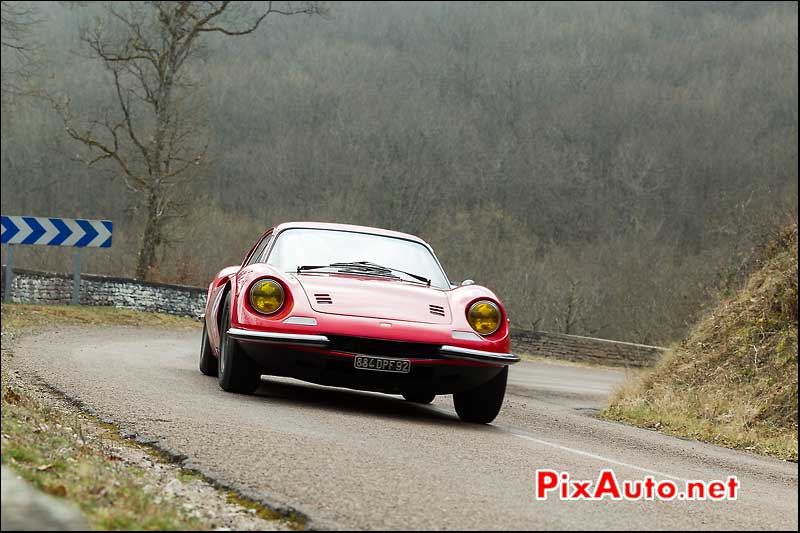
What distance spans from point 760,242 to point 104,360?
10.1 m

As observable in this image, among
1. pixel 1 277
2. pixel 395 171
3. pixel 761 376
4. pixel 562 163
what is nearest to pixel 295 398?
pixel 761 376

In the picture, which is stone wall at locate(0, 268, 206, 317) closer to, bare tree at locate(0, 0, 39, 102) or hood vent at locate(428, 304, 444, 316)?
bare tree at locate(0, 0, 39, 102)

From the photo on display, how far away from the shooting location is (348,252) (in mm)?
9898

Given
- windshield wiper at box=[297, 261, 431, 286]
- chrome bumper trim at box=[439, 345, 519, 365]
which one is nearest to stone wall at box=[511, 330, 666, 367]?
windshield wiper at box=[297, 261, 431, 286]

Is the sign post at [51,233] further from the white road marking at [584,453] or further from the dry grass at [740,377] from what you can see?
the white road marking at [584,453]

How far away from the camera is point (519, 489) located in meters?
5.75

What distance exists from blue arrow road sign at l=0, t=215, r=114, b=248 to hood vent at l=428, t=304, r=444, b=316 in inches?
641

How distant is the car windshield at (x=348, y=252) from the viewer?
9680 mm

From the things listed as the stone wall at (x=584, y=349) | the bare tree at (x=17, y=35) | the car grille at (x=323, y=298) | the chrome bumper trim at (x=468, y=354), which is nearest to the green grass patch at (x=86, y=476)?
the car grille at (x=323, y=298)

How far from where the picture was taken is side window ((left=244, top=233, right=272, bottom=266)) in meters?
10.4

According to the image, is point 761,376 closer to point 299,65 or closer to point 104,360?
point 104,360

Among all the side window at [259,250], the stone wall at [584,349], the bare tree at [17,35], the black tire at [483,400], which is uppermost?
the bare tree at [17,35]

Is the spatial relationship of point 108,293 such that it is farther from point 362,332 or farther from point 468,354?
point 468,354

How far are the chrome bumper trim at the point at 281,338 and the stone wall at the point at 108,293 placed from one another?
58.0 feet
